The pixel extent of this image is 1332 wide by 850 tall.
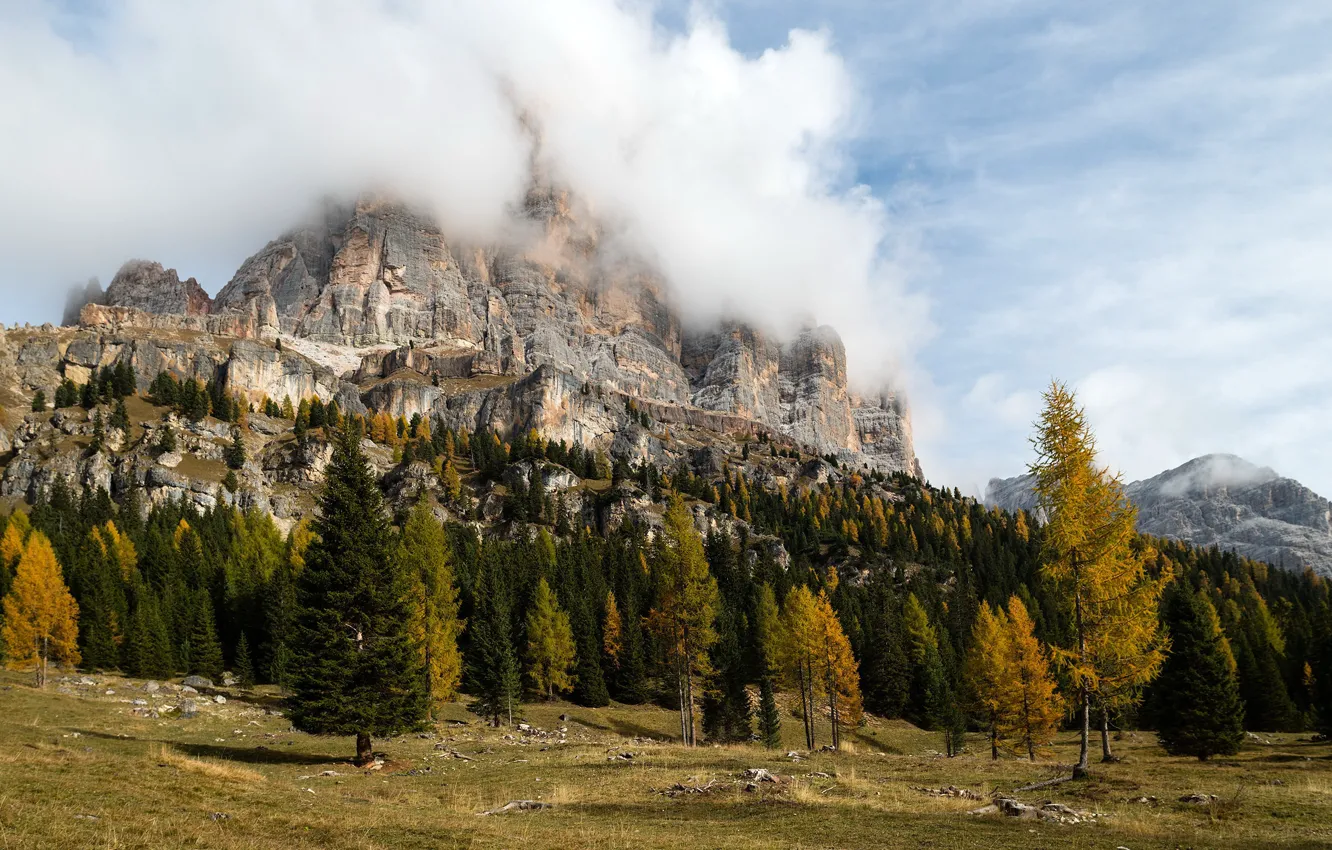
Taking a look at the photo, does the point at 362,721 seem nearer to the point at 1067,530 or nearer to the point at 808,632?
the point at 1067,530

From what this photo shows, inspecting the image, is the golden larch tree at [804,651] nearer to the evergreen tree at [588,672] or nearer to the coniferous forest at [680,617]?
the coniferous forest at [680,617]

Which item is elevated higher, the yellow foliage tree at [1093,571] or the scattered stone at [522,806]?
the yellow foliage tree at [1093,571]

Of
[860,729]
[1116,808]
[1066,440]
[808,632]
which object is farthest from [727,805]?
[860,729]

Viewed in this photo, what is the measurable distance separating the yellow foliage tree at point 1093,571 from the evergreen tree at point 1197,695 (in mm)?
12396

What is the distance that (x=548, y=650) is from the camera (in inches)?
2913

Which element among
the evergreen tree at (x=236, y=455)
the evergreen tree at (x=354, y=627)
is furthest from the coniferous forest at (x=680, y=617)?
the evergreen tree at (x=236, y=455)

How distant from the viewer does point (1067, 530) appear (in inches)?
1089

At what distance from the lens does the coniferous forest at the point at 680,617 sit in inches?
1161

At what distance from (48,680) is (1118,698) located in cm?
6985

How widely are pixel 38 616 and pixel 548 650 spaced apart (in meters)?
41.0

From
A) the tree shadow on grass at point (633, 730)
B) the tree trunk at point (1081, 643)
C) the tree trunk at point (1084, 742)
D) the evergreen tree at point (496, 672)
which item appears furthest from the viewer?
the tree shadow on grass at point (633, 730)

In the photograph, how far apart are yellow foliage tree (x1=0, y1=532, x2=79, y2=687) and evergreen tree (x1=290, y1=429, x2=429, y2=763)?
1519 inches

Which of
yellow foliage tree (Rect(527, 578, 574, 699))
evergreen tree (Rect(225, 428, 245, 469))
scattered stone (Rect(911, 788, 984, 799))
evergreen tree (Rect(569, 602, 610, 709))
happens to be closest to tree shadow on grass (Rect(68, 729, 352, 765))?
scattered stone (Rect(911, 788, 984, 799))

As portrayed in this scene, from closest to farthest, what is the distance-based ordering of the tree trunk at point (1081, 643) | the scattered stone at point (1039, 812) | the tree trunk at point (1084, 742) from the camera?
the scattered stone at point (1039, 812) < the tree trunk at point (1084, 742) < the tree trunk at point (1081, 643)
